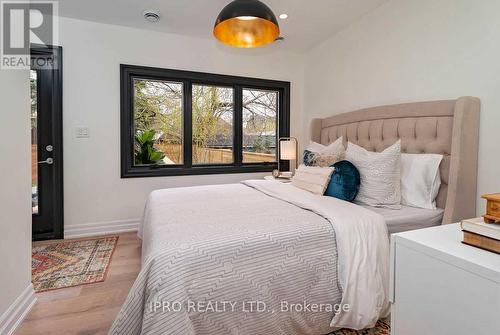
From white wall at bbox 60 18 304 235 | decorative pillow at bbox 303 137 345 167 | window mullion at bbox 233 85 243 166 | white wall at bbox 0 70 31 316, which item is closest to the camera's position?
white wall at bbox 0 70 31 316

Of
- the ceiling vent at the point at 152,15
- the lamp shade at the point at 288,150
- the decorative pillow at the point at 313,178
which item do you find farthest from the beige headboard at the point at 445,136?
the ceiling vent at the point at 152,15

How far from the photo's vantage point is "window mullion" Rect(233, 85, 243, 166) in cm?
372

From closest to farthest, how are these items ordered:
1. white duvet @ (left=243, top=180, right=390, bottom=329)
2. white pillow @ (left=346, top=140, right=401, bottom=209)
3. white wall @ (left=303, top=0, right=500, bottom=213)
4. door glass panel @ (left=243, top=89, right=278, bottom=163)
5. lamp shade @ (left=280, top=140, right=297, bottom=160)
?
white duvet @ (left=243, top=180, right=390, bottom=329) < white wall @ (left=303, top=0, right=500, bottom=213) < white pillow @ (left=346, top=140, right=401, bottom=209) < lamp shade @ (left=280, top=140, right=297, bottom=160) < door glass panel @ (left=243, top=89, right=278, bottom=163)

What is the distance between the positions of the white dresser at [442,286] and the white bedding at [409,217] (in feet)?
1.77

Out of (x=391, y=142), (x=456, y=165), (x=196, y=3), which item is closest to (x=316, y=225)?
(x=456, y=165)

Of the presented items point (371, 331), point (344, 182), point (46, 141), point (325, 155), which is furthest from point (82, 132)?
point (371, 331)

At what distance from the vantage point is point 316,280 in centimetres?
134

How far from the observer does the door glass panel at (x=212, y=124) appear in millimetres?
3580

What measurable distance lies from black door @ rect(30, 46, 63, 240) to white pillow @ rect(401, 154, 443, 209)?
11.4ft

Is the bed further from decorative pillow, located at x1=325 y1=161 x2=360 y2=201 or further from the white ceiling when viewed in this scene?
the white ceiling

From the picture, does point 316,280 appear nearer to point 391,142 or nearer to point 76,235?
point 391,142

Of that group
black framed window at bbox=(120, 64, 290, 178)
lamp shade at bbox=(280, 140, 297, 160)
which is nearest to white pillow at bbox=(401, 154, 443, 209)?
lamp shade at bbox=(280, 140, 297, 160)

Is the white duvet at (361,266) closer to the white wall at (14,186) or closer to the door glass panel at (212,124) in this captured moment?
the white wall at (14,186)

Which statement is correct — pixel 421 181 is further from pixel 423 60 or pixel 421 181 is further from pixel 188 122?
pixel 188 122
